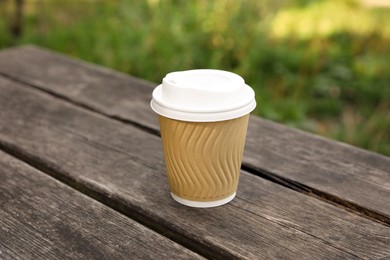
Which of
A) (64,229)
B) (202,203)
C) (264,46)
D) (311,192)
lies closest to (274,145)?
(311,192)

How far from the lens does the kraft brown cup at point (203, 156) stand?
1.06 m

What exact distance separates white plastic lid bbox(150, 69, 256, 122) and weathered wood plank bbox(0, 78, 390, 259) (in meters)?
0.20

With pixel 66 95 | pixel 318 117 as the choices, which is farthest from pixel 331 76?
pixel 66 95

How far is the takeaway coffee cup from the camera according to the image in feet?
3.38

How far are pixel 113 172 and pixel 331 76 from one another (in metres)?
2.23

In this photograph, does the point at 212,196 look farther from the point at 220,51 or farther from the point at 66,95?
the point at 220,51

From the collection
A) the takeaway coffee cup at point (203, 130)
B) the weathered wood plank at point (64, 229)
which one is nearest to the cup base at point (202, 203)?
the takeaway coffee cup at point (203, 130)

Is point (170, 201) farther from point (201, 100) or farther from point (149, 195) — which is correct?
point (201, 100)

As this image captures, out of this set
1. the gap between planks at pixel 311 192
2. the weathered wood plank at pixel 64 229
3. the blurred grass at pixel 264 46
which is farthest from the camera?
the blurred grass at pixel 264 46

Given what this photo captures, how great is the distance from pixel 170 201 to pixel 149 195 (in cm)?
5

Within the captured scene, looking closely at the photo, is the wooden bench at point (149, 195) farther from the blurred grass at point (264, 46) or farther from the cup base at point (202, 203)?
the blurred grass at point (264, 46)

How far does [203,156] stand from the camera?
3.57 ft

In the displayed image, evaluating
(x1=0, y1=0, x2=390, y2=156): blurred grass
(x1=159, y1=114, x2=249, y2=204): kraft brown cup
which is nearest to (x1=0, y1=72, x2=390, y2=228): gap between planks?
(x1=159, y1=114, x2=249, y2=204): kraft brown cup

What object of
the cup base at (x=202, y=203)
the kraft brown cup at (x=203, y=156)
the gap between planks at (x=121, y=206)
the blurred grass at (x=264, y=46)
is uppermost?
the kraft brown cup at (x=203, y=156)
